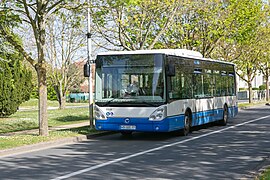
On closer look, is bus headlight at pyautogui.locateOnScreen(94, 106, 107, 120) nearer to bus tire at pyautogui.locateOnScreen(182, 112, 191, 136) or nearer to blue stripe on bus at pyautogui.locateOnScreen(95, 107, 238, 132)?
blue stripe on bus at pyautogui.locateOnScreen(95, 107, 238, 132)

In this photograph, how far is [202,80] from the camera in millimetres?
21391

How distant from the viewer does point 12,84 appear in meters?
33.3

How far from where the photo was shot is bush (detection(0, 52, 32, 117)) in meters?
32.2

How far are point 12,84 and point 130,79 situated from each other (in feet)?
57.2

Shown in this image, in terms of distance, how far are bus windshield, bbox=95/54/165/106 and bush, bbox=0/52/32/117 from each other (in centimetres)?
1374

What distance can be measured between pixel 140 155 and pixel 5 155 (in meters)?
3.65

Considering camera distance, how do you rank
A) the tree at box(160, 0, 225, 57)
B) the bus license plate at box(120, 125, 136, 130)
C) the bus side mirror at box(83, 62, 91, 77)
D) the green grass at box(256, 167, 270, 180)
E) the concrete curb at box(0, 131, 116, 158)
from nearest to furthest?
1. the green grass at box(256, 167, 270, 180)
2. the concrete curb at box(0, 131, 116, 158)
3. the bus license plate at box(120, 125, 136, 130)
4. the bus side mirror at box(83, 62, 91, 77)
5. the tree at box(160, 0, 225, 57)

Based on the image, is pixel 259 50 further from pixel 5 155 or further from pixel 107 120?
pixel 5 155

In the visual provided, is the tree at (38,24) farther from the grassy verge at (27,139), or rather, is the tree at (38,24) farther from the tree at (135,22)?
the tree at (135,22)

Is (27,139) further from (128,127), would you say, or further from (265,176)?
(265,176)

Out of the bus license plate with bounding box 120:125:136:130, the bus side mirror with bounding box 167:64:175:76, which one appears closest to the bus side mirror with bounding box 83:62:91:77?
the bus license plate with bounding box 120:125:136:130

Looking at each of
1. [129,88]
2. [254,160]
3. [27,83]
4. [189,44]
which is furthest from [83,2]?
[27,83]

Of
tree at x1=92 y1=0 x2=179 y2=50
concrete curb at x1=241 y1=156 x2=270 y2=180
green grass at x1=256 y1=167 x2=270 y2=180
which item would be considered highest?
tree at x1=92 y1=0 x2=179 y2=50

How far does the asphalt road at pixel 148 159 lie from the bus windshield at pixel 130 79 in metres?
1.45
